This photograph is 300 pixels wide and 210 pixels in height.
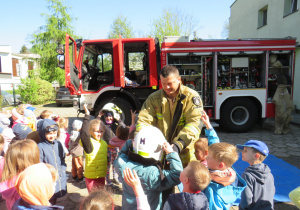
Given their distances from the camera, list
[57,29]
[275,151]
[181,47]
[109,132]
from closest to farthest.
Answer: [109,132]
[275,151]
[181,47]
[57,29]

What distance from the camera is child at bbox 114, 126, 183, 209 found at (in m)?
1.67

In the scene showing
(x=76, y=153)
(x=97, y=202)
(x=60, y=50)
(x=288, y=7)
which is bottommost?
(x=76, y=153)

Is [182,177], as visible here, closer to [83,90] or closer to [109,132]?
[109,132]

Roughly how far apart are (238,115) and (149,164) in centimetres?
587

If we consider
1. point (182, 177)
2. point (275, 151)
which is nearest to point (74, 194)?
point (182, 177)

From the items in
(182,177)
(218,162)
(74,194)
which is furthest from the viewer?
(74,194)

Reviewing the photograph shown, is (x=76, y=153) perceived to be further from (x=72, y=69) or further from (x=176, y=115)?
(x=72, y=69)

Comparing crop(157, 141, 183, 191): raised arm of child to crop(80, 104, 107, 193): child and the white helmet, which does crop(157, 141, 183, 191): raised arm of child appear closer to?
the white helmet

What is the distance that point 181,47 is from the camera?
6.29 metres

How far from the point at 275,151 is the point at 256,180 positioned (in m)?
3.81

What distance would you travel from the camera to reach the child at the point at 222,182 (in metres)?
1.79

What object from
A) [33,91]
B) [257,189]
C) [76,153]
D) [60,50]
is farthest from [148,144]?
[33,91]

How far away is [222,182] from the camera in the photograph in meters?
1.81

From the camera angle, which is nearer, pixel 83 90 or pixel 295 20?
pixel 83 90
